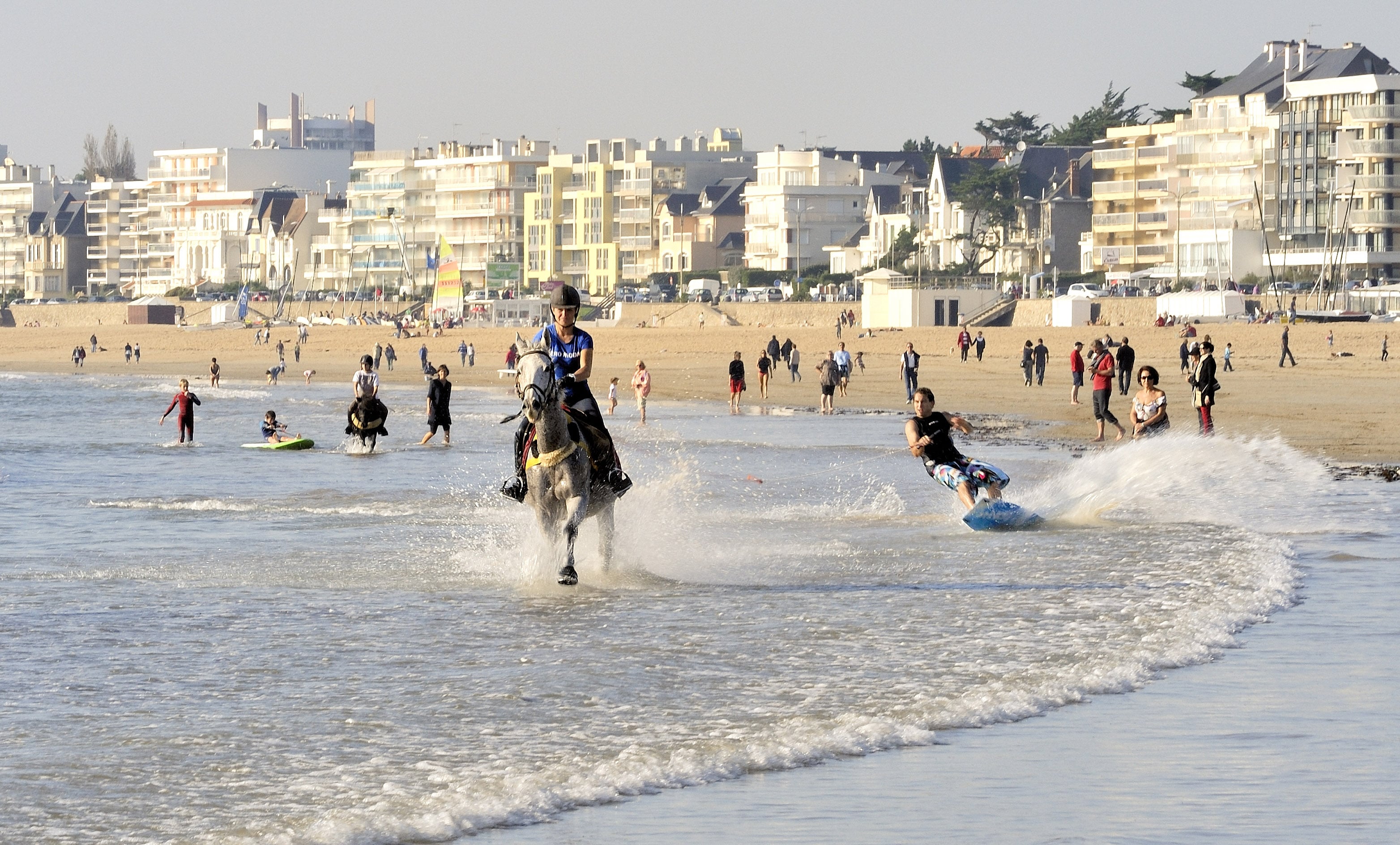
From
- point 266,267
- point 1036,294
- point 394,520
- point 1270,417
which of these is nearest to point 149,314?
point 266,267

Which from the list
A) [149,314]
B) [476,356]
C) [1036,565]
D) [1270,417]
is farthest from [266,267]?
[1036,565]

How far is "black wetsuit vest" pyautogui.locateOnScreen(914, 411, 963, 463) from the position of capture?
15.4 meters

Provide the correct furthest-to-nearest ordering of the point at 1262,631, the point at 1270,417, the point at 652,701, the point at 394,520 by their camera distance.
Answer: the point at 1270,417
the point at 394,520
the point at 1262,631
the point at 652,701

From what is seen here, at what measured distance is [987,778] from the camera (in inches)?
298

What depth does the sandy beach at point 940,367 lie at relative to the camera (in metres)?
32.9

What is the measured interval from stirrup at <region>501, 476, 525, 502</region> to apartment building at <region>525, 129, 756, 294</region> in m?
124

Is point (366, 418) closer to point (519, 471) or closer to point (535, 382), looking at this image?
point (519, 471)

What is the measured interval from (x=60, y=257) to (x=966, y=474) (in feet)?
617

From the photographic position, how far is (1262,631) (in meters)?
10.9

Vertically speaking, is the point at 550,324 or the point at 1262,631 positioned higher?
the point at 550,324

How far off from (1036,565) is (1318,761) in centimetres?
625

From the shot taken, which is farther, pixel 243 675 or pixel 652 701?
pixel 243 675

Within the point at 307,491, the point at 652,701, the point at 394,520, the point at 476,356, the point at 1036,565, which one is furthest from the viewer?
the point at 476,356

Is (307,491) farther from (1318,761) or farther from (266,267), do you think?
(266,267)
